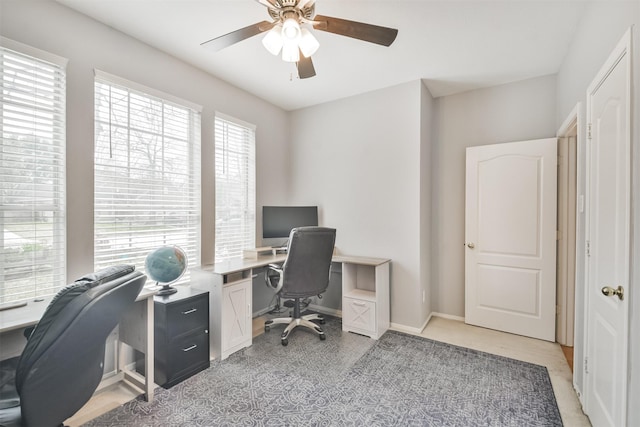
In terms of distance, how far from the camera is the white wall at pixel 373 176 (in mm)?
3242

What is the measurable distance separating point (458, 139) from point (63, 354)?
13.0ft

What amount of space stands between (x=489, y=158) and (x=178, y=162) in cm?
335

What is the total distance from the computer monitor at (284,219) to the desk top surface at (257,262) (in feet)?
1.04

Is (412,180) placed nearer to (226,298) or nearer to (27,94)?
(226,298)

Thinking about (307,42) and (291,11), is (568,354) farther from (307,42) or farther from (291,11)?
(291,11)

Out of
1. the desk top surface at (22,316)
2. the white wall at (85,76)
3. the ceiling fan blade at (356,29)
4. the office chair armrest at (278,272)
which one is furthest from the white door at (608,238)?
the white wall at (85,76)

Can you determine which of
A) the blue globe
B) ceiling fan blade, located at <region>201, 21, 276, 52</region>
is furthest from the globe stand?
ceiling fan blade, located at <region>201, 21, 276, 52</region>

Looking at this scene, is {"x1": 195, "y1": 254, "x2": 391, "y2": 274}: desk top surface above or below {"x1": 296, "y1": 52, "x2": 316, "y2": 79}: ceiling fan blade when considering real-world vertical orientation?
below

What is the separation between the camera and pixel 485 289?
330cm

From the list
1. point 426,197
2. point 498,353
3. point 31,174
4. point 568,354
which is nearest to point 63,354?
point 31,174

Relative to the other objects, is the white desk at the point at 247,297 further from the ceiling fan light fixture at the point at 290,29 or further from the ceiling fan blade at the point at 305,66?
the ceiling fan light fixture at the point at 290,29

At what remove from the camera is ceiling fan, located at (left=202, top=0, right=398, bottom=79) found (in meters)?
1.63

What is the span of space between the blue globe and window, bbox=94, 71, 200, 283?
0.88 ft

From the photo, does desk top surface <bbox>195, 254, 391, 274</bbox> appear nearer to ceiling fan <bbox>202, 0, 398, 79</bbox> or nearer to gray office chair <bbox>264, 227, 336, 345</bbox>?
gray office chair <bbox>264, 227, 336, 345</bbox>
